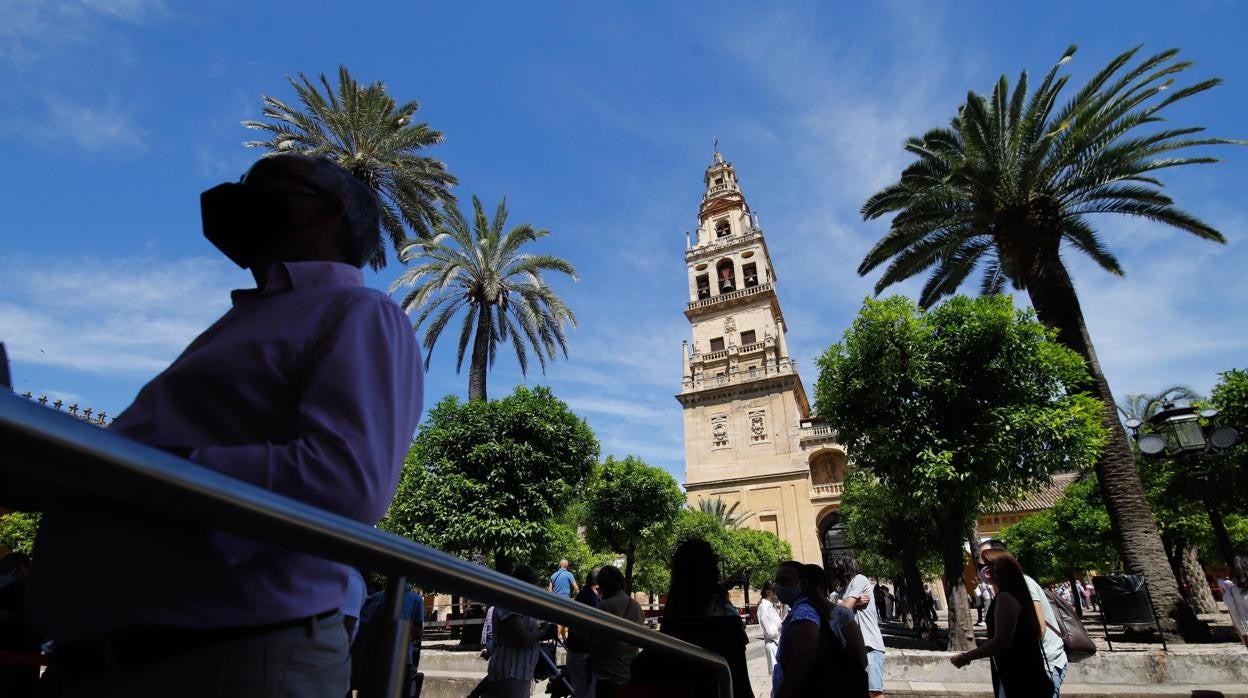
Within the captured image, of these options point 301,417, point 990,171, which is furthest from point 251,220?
point 990,171

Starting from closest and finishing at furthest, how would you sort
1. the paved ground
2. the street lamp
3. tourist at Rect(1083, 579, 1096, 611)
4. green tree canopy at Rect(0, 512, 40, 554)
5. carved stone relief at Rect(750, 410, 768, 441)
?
the paved ground < the street lamp < green tree canopy at Rect(0, 512, 40, 554) < tourist at Rect(1083, 579, 1096, 611) < carved stone relief at Rect(750, 410, 768, 441)

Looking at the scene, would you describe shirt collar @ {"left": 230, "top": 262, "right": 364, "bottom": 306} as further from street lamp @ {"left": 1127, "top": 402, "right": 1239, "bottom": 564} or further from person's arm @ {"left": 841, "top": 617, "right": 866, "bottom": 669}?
street lamp @ {"left": 1127, "top": 402, "right": 1239, "bottom": 564}

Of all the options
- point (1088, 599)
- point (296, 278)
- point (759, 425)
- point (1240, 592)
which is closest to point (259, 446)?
point (296, 278)

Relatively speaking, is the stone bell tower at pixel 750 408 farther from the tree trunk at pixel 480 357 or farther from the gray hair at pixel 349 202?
the gray hair at pixel 349 202

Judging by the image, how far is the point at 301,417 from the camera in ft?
3.39

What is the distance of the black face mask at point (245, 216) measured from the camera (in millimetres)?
1350

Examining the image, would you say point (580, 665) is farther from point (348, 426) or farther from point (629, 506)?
point (629, 506)

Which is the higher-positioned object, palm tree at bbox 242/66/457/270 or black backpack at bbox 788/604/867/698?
palm tree at bbox 242/66/457/270

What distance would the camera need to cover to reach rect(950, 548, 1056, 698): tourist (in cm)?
366

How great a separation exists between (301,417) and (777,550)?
35.0 metres

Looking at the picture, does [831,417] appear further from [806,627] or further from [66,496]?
[66,496]

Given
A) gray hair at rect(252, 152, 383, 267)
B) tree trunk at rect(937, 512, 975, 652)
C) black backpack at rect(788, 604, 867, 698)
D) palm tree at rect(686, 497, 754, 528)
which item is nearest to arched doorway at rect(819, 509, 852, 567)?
palm tree at rect(686, 497, 754, 528)

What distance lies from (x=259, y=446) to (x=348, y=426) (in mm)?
138

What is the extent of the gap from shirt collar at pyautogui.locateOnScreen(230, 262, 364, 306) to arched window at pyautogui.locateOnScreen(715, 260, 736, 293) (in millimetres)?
42312
